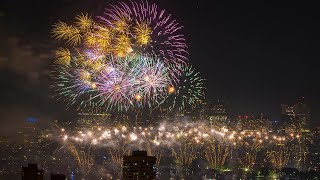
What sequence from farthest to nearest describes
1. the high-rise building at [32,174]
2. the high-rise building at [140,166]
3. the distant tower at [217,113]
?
the distant tower at [217,113]
the high-rise building at [32,174]
the high-rise building at [140,166]

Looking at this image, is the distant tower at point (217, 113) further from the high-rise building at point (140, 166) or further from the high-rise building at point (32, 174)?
the high-rise building at point (140, 166)

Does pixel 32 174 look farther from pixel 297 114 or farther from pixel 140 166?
pixel 297 114

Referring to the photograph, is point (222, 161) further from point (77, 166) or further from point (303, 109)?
point (303, 109)

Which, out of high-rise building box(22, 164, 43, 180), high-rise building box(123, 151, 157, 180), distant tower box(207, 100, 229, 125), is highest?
distant tower box(207, 100, 229, 125)

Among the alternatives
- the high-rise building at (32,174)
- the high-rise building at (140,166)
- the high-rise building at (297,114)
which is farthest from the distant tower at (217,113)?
the high-rise building at (140,166)

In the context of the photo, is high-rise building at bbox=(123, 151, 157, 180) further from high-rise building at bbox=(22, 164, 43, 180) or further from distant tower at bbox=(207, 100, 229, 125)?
distant tower at bbox=(207, 100, 229, 125)

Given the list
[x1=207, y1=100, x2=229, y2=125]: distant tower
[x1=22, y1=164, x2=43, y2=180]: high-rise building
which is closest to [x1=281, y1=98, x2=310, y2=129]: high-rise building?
[x1=207, y1=100, x2=229, y2=125]: distant tower

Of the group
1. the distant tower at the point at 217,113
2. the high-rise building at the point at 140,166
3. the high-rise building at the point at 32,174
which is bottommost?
the high-rise building at the point at 32,174

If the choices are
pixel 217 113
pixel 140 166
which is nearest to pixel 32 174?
pixel 140 166
